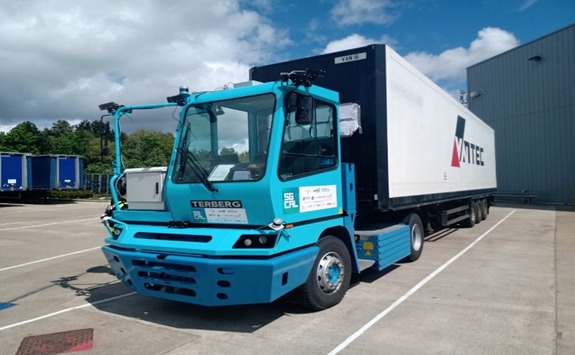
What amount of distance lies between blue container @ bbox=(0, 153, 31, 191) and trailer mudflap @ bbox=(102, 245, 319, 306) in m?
25.9

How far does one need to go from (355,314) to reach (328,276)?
1.81 feet

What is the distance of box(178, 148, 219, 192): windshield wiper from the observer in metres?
4.93

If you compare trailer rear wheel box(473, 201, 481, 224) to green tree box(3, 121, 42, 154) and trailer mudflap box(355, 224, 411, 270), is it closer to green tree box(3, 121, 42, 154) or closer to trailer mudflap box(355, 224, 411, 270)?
trailer mudflap box(355, 224, 411, 270)

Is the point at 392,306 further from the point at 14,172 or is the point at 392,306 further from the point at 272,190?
the point at 14,172

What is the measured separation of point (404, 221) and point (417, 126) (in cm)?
179

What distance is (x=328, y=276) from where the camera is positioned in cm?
527

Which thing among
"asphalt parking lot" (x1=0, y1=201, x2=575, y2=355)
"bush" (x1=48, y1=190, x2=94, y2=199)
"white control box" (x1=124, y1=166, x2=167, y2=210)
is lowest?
"asphalt parking lot" (x1=0, y1=201, x2=575, y2=355)

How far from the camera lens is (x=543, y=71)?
971 inches

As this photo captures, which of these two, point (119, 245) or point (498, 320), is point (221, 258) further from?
point (498, 320)

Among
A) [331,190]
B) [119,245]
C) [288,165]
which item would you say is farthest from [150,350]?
[331,190]

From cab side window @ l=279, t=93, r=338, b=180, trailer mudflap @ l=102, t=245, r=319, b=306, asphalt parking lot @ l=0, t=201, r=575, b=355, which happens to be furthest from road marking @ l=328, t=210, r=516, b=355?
cab side window @ l=279, t=93, r=338, b=180

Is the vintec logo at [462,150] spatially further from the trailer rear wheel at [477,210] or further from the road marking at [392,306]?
the road marking at [392,306]

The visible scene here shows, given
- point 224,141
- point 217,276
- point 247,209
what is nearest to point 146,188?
point 224,141

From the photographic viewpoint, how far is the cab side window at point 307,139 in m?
4.89
